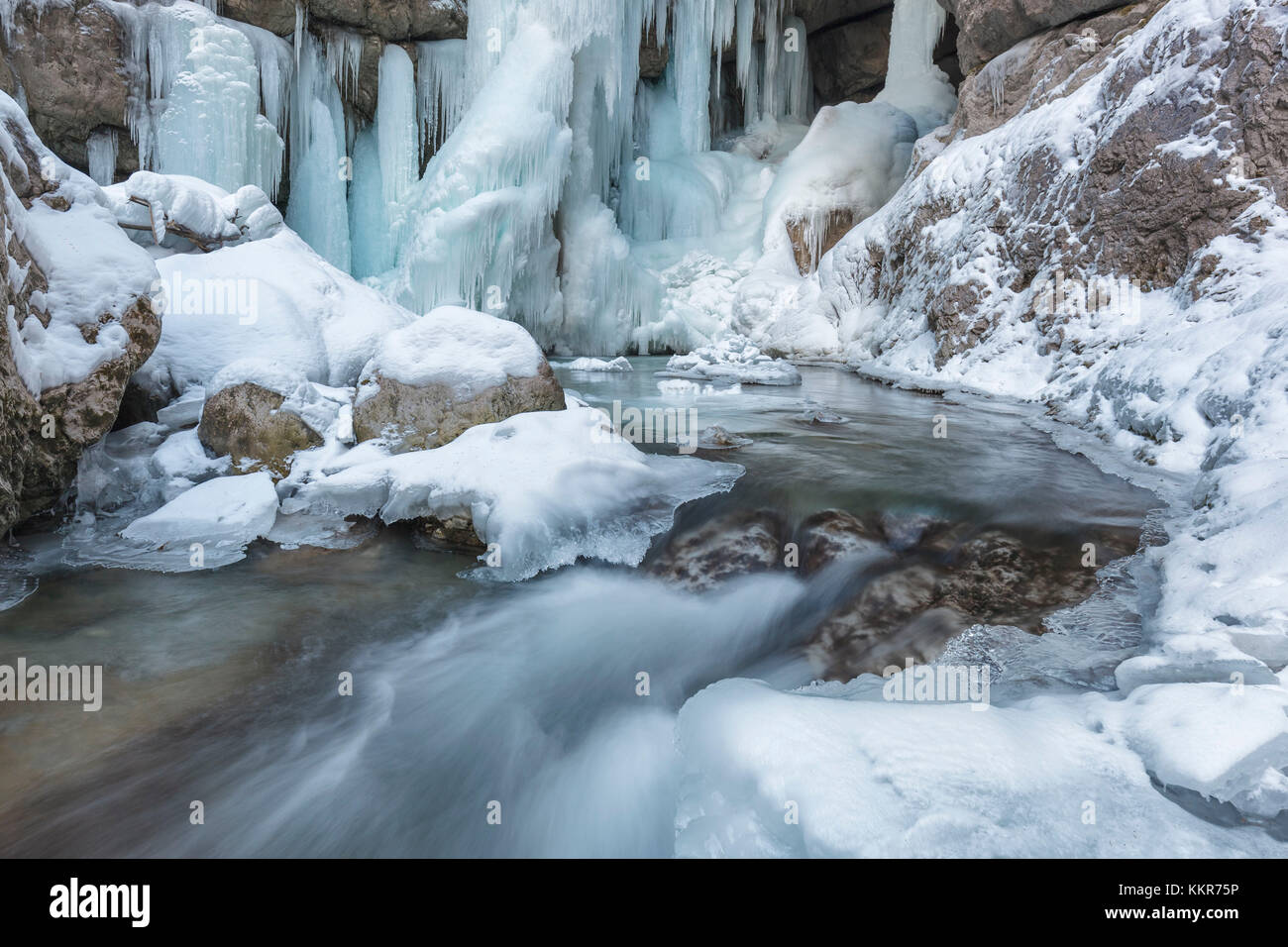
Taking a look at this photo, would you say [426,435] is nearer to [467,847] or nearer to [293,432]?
[293,432]

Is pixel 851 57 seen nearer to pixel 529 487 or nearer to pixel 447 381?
pixel 447 381

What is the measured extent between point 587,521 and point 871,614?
1.54m

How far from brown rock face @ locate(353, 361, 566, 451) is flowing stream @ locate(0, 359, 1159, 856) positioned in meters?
0.87

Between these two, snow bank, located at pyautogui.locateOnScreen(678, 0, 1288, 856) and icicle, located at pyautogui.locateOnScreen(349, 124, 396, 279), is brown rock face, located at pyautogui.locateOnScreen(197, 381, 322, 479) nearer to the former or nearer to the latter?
snow bank, located at pyautogui.locateOnScreen(678, 0, 1288, 856)

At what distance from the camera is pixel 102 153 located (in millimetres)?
10570

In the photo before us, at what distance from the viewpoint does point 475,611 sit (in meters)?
3.12

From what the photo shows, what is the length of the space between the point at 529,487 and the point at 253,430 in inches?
79.7

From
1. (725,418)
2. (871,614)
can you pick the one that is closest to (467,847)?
(871,614)

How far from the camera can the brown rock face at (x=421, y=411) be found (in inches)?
179

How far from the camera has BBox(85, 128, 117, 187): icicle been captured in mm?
10500

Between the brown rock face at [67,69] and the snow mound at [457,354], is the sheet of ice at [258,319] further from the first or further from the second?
the brown rock face at [67,69]

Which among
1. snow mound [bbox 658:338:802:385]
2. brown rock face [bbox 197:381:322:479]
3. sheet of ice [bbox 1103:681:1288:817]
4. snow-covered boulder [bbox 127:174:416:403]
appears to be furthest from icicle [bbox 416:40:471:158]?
sheet of ice [bbox 1103:681:1288:817]
